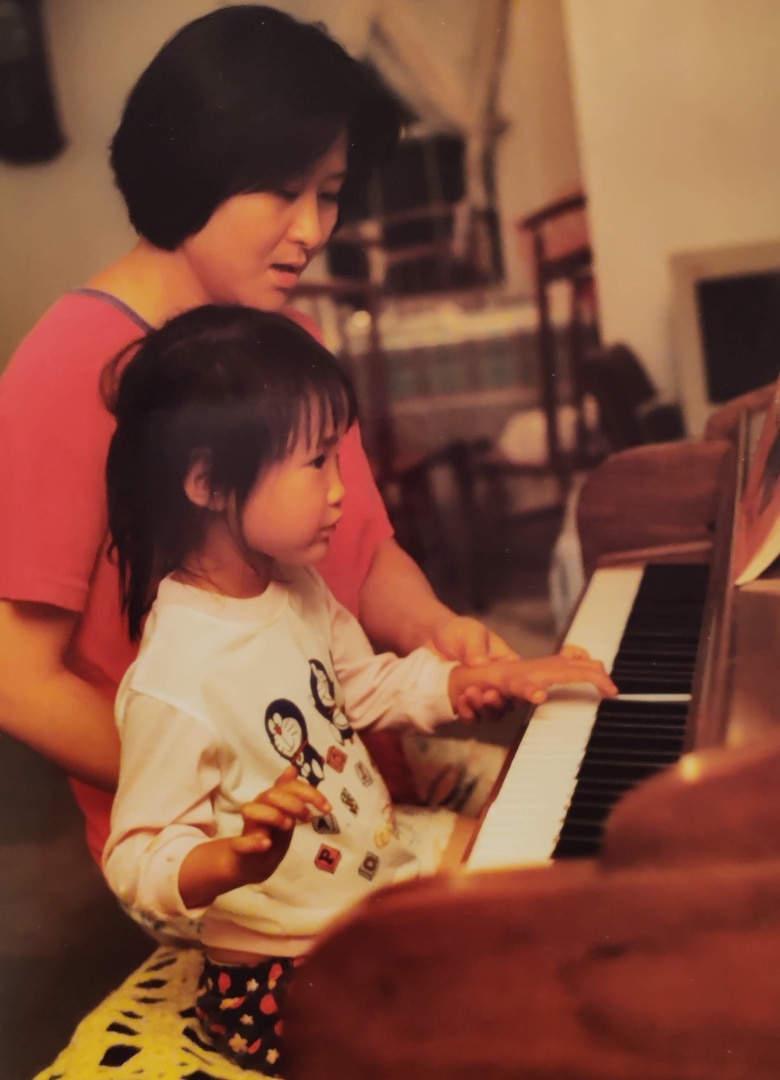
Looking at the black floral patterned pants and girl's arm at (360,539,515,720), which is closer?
the black floral patterned pants

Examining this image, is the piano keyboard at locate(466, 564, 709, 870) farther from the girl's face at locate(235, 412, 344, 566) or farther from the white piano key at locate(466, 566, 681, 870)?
the girl's face at locate(235, 412, 344, 566)

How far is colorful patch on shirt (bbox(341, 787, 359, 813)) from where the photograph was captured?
2.02 feet

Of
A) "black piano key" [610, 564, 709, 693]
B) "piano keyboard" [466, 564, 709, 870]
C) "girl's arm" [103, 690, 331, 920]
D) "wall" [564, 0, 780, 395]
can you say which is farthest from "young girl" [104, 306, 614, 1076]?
"wall" [564, 0, 780, 395]

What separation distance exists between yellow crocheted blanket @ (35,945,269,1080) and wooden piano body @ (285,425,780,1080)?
216 millimetres

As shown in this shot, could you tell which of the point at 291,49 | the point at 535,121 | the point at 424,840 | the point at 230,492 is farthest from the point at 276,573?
the point at 535,121

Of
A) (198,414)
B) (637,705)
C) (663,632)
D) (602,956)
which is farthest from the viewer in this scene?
(663,632)

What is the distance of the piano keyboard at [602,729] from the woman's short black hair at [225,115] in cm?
38

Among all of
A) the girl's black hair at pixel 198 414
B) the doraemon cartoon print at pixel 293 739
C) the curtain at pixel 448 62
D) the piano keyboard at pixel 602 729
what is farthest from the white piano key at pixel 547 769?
the curtain at pixel 448 62

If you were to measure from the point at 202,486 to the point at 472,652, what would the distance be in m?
0.25

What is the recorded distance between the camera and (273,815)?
49 centimetres

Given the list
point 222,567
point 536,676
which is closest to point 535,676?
point 536,676

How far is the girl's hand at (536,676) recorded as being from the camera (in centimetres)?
67

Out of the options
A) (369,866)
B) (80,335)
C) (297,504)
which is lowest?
(369,866)

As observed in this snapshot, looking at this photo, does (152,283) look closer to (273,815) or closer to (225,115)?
(225,115)
